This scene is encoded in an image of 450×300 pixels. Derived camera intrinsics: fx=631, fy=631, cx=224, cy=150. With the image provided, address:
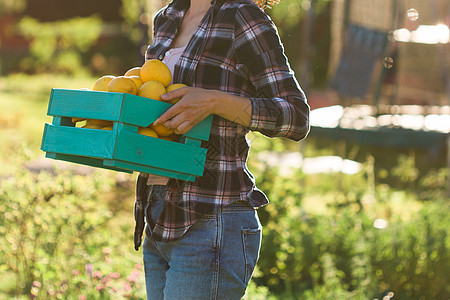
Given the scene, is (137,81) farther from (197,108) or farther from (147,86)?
(197,108)

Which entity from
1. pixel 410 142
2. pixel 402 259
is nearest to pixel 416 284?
pixel 402 259

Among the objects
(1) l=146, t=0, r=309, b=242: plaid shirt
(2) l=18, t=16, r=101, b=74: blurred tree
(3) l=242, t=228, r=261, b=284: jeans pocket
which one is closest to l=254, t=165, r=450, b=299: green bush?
(3) l=242, t=228, r=261, b=284: jeans pocket

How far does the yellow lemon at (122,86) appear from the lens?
5.18ft

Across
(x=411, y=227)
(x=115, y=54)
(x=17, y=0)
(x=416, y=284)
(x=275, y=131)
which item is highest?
(x=17, y=0)

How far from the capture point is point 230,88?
5.41 feet

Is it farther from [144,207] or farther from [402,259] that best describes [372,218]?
[144,207]

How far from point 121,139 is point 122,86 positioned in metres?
0.17

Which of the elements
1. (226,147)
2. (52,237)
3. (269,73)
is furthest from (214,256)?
(52,237)

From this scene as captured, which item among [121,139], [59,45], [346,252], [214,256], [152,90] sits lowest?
[346,252]

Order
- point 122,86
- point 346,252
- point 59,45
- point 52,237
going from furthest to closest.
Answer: point 59,45
point 346,252
point 52,237
point 122,86

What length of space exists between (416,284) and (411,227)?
381mm

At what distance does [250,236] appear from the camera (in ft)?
5.47

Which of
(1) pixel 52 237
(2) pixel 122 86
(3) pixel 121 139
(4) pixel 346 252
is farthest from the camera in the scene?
(4) pixel 346 252

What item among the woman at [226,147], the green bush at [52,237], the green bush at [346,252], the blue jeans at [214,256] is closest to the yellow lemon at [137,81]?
the woman at [226,147]
